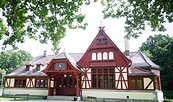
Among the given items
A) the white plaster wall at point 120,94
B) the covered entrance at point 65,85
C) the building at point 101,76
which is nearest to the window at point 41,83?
the building at point 101,76

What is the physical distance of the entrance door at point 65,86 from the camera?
23469 mm

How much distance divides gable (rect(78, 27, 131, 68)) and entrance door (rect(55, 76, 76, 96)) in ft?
9.42

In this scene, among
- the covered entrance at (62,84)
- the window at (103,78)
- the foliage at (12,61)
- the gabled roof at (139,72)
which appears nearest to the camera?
the gabled roof at (139,72)

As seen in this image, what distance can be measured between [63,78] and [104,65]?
640 cm

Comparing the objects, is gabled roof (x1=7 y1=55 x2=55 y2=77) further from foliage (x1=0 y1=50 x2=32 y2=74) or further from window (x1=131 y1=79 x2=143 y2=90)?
foliage (x1=0 y1=50 x2=32 y2=74)

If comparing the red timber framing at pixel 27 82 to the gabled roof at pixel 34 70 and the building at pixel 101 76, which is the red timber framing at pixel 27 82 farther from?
the gabled roof at pixel 34 70

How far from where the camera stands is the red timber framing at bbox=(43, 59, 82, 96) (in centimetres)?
2189

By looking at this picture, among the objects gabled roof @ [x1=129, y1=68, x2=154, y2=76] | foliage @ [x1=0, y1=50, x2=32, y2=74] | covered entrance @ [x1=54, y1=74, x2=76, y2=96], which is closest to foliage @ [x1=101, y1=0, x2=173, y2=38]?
gabled roof @ [x1=129, y1=68, x2=154, y2=76]

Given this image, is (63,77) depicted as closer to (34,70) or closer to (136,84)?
(34,70)

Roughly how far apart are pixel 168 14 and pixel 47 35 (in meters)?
5.13

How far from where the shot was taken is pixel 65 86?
2389cm

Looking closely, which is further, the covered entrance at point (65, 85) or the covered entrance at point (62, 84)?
the covered entrance at point (65, 85)

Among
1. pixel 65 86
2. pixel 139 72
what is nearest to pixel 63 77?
pixel 65 86

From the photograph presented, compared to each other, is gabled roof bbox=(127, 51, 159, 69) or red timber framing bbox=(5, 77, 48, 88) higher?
gabled roof bbox=(127, 51, 159, 69)
